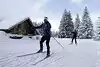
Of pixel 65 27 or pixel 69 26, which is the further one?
pixel 69 26

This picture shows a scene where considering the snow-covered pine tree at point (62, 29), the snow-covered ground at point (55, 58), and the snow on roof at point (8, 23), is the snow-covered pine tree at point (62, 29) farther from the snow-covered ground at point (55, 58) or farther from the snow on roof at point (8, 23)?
the snow-covered ground at point (55, 58)

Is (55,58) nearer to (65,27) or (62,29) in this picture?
(62,29)

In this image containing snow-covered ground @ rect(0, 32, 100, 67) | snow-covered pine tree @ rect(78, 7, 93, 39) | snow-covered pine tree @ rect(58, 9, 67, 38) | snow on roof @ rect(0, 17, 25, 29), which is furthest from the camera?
snow-covered pine tree @ rect(58, 9, 67, 38)

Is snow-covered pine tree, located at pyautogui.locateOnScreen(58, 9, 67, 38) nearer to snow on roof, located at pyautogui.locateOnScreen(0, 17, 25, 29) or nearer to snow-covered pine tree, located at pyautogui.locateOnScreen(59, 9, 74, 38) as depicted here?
snow-covered pine tree, located at pyautogui.locateOnScreen(59, 9, 74, 38)

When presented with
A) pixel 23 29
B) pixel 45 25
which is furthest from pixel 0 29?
pixel 45 25

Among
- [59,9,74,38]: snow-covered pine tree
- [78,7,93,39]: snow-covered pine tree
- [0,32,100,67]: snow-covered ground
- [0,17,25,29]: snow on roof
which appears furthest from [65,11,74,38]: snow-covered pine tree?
[0,32,100,67]: snow-covered ground

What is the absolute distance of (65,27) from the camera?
2450 inches

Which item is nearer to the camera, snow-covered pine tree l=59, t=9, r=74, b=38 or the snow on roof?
the snow on roof

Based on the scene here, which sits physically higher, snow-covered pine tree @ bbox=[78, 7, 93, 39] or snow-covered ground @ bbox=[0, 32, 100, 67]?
snow-covered pine tree @ bbox=[78, 7, 93, 39]

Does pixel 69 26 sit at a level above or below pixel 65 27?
above

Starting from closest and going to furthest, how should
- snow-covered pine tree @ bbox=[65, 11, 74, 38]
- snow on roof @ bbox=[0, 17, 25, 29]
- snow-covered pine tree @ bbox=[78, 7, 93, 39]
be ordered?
snow on roof @ bbox=[0, 17, 25, 29] < snow-covered pine tree @ bbox=[78, 7, 93, 39] < snow-covered pine tree @ bbox=[65, 11, 74, 38]

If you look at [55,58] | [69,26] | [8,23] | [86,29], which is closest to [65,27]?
[69,26]

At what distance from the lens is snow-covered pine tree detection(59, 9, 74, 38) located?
6181cm

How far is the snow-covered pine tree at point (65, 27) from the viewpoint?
203 ft
